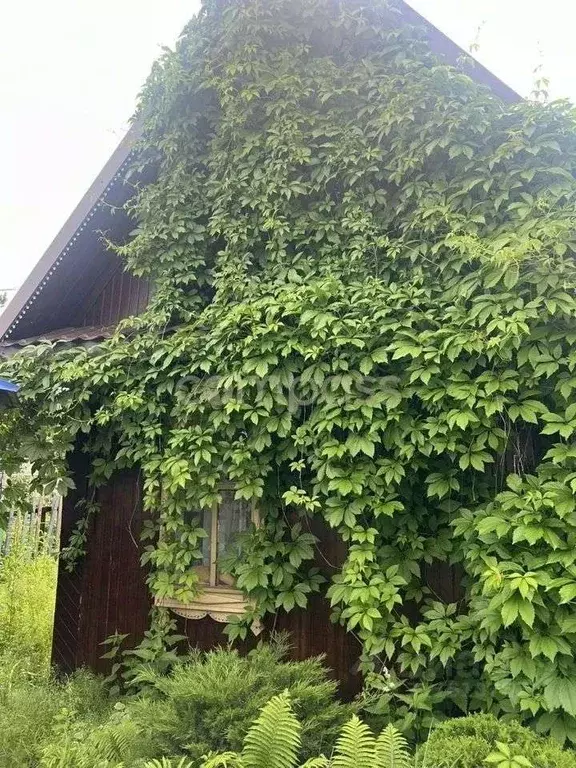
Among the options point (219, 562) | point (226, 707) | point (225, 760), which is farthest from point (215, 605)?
point (225, 760)

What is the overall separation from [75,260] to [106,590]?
3.30 m

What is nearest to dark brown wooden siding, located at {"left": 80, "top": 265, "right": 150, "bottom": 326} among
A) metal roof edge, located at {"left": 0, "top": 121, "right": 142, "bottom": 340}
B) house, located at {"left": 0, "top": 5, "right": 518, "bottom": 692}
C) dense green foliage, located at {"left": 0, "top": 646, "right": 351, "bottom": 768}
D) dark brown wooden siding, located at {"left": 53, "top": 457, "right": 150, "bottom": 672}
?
house, located at {"left": 0, "top": 5, "right": 518, "bottom": 692}

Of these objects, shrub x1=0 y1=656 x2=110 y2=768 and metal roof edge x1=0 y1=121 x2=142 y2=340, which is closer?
shrub x1=0 y1=656 x2=110 y2=768

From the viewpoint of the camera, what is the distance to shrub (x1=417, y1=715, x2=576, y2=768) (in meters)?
2.61

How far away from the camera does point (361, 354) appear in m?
3.87

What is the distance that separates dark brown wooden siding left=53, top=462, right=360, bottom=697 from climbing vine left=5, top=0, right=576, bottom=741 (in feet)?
1.08

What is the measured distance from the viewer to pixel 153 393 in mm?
4715

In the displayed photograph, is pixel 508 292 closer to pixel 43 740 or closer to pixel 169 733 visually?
pixel 169 733

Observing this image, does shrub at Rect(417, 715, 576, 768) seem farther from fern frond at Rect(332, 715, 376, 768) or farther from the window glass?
the window glass

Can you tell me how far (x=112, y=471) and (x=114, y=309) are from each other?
5.67ft

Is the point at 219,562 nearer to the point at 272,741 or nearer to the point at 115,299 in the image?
the point at 272,741

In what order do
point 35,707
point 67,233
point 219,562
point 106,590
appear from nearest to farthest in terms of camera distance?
1. point 35,707
2. point 219,562
3. point 106,590
4. point 67,233

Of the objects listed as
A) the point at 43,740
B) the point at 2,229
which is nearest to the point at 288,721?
the point at 43,740

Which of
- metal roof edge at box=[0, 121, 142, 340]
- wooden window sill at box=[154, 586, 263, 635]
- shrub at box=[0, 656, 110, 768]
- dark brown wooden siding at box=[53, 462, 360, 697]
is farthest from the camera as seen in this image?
metal roof edge at box=[0, 121, 142, 340]
